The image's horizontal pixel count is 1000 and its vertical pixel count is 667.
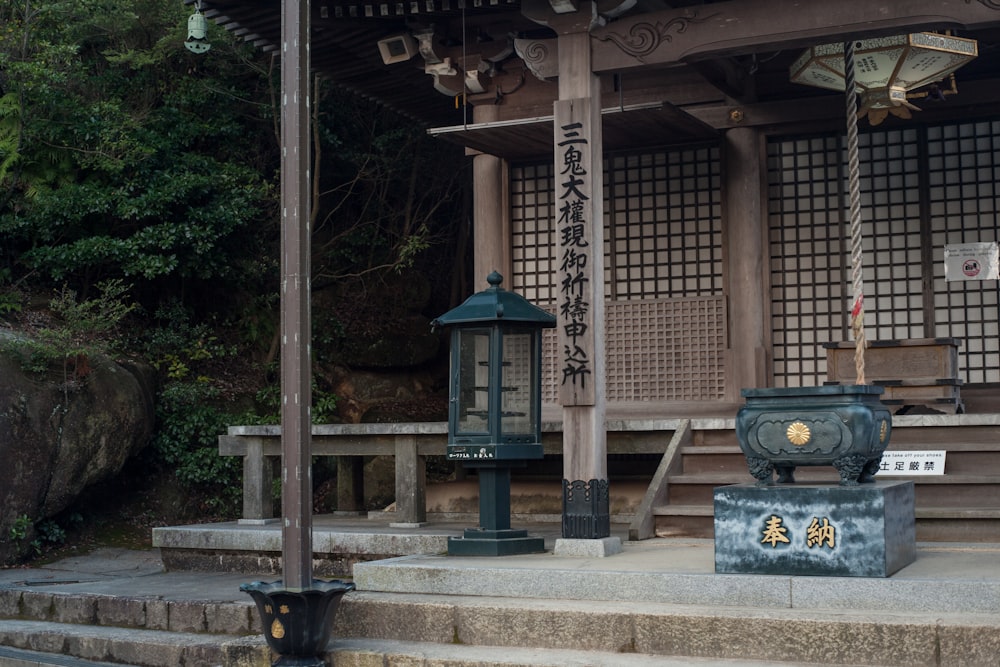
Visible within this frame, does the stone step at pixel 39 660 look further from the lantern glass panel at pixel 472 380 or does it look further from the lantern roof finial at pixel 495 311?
the lantern roof finial at pixel 495 311

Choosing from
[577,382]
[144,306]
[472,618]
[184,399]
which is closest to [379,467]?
[184,399]

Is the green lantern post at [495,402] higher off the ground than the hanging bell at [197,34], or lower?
lower

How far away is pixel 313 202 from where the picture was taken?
1739cm

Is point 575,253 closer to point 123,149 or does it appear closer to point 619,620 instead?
point 619,620

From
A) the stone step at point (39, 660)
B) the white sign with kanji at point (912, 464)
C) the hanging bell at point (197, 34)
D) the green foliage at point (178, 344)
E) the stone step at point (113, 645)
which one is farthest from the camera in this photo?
the green foliage at point (178, 344)

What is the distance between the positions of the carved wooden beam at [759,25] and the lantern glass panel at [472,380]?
7.92 feet

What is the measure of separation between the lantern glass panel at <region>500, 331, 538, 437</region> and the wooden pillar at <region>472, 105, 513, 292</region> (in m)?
4.09

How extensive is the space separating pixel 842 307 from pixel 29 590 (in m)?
8.67

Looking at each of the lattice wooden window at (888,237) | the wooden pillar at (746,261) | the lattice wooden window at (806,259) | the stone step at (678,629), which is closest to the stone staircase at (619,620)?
the stone step at (678,629)

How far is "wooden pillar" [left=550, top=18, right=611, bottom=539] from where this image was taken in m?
8.40

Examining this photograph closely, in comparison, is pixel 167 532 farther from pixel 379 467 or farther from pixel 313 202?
pixel 313 202

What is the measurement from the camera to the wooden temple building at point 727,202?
434 inches

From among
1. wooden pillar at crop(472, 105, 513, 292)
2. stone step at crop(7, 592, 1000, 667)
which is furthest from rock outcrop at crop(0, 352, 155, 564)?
stone step at crop(7, 592, 1000, 667)

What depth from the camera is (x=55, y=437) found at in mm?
12812
